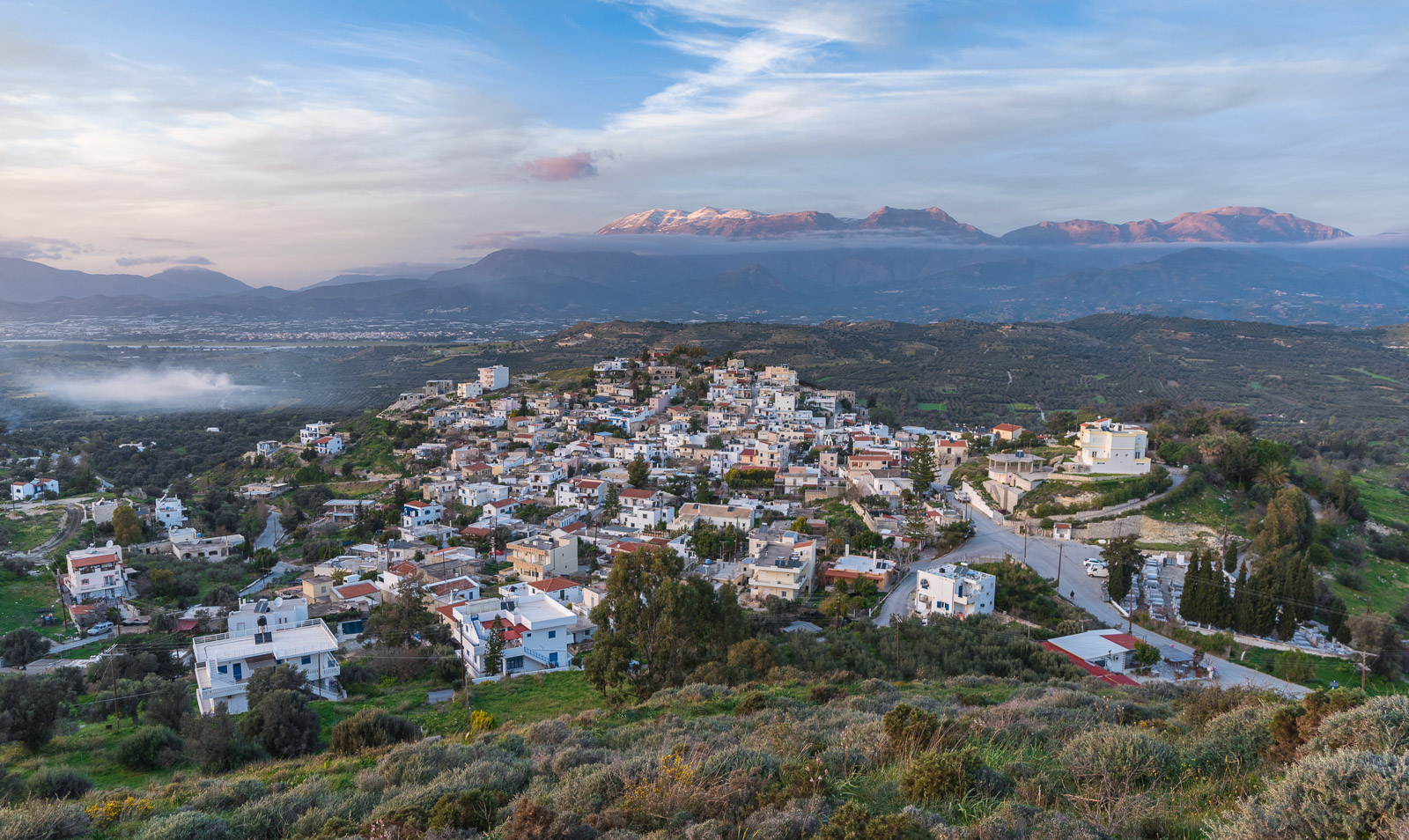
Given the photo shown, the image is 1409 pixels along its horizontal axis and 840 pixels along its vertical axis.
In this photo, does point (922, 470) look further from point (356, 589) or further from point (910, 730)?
point (910, 730)

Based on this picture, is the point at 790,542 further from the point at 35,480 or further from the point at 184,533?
the point at 35,480

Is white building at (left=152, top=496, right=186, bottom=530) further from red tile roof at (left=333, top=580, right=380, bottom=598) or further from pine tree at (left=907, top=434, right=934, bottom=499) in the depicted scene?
pine tree at (left=907, top=434, right=934, bottom=499)

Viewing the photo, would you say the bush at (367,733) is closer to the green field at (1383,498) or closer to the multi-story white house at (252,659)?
the multi-story white house at (252,659)

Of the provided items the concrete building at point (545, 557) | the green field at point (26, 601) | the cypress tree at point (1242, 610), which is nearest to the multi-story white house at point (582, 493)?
the concrete building at point (545, 557)

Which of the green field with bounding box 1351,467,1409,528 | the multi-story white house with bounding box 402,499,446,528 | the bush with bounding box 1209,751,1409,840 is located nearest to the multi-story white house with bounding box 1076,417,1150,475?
the green field with bounding box 1351,467,1409,528

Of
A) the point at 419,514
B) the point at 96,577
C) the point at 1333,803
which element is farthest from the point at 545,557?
the point at 1333,803
